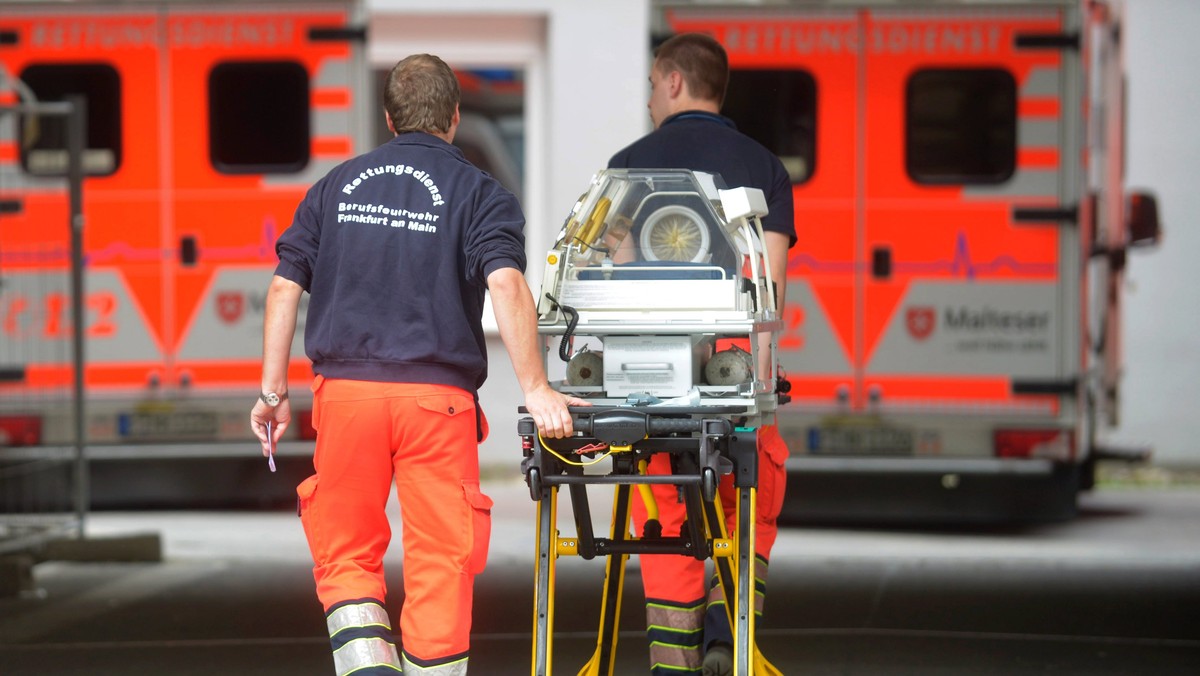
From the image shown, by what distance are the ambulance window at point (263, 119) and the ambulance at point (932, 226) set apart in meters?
1.92

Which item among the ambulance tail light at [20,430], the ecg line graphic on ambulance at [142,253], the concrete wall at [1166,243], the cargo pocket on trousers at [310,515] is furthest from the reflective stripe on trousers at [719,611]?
the concrete wall at [1166,243]

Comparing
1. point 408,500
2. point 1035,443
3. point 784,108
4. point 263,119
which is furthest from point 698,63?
point 263,119

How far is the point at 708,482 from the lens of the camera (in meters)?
4.38

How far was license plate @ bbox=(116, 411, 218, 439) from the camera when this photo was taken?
9586 millimetres

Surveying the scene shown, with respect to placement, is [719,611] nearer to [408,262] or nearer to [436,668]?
[436,668]

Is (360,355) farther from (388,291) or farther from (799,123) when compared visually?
(799,123)

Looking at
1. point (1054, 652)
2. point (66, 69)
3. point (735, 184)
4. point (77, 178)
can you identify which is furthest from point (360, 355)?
point (66, 69)

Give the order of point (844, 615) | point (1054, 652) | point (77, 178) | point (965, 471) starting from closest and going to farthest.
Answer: point (1054, 652)
point (844, 615)
point (77, 178)
point (965, 471)

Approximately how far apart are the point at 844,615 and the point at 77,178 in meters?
3.83

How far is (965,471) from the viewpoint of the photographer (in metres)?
9.09

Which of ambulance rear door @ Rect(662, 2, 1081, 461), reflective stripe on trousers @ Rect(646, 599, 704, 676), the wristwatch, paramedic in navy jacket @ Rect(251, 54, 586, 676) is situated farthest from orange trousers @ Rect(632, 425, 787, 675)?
ambulance rear door @ Rect(662, 2, 1081, 461)

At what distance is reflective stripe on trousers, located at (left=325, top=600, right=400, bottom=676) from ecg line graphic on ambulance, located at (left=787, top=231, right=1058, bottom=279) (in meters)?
4.93

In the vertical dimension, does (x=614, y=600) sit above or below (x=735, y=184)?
below

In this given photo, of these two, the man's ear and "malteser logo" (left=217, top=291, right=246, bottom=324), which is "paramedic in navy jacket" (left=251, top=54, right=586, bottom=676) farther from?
"malteser logo" (left=217, top=291, right=246, bottom=324)
